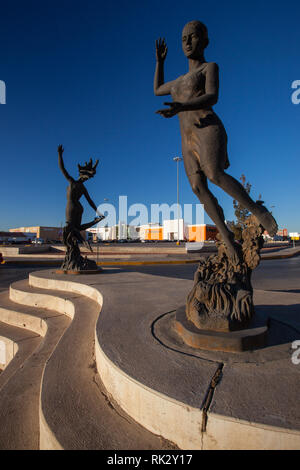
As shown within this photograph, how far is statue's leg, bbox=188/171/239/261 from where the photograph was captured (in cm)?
269

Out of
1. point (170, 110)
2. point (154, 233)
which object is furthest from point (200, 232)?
point (170, 110)

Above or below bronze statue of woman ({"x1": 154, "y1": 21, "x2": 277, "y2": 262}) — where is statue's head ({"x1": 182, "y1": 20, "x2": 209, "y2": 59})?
above

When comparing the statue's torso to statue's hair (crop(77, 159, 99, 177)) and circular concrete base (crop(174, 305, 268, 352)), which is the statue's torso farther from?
statue's hair (crop(77, 159, 99, 177))

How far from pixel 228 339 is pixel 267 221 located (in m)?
1.26

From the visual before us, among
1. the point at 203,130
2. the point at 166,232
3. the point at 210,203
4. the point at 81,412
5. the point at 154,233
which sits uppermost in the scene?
the point at 166,232

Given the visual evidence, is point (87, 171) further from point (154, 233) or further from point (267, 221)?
point (154, 233)

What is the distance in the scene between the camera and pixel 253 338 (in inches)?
74.5

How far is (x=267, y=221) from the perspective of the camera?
242cm

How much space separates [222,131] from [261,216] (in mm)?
974

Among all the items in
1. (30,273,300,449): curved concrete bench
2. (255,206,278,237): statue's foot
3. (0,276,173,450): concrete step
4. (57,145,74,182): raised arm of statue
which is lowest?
(0,276,173,450): concrete step

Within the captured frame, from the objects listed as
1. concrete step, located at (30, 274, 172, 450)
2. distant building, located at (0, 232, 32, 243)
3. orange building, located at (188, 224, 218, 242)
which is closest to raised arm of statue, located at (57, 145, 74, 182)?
concrete step, located at (30, 274, 172, 450)

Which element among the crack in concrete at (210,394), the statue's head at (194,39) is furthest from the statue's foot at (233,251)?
the statue's head at (194,39)

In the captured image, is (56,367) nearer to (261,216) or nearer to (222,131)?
(261,216)
